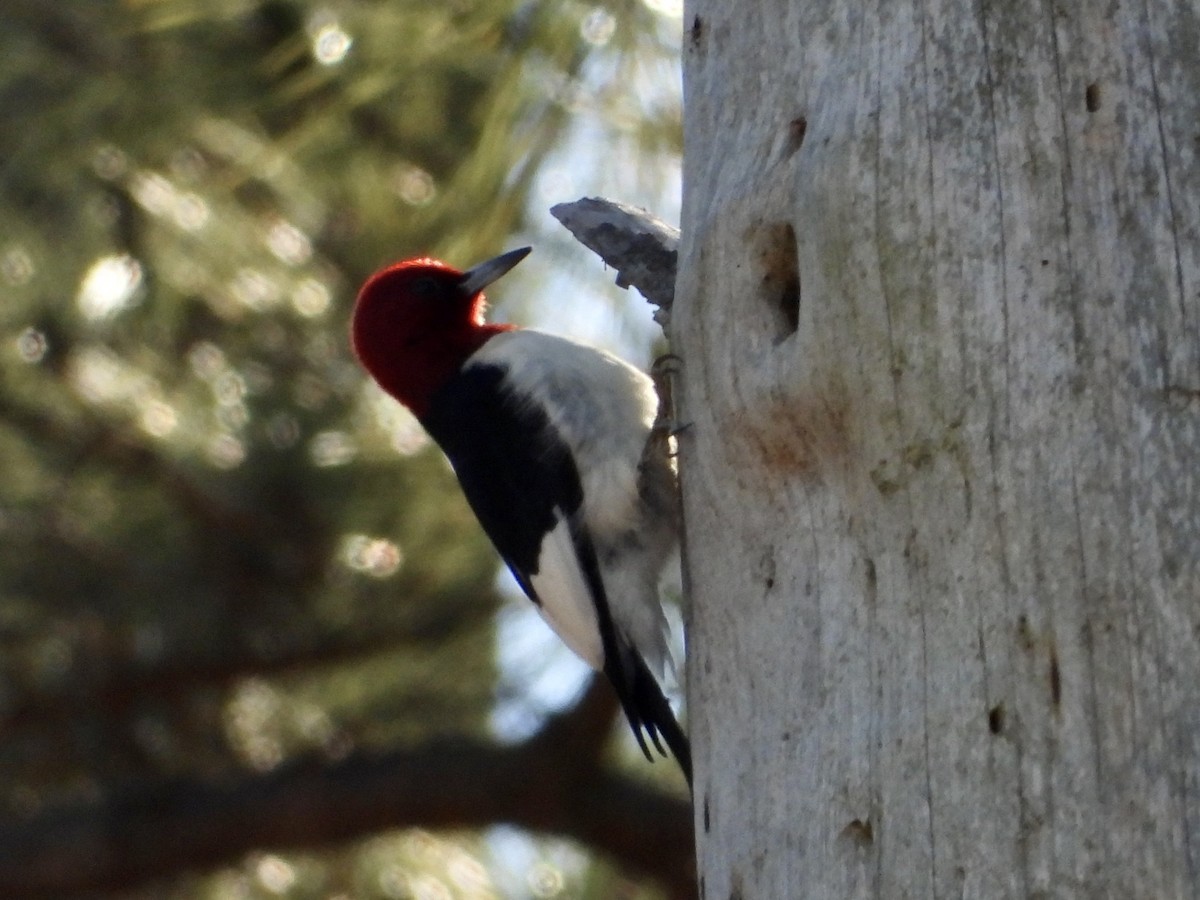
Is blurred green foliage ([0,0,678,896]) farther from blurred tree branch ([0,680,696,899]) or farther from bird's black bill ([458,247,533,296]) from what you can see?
bird's black bill ([458,247,533,296])

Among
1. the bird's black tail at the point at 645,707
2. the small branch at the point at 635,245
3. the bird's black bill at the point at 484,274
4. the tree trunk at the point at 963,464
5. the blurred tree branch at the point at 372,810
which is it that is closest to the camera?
the tree trunk at the point at 963,464

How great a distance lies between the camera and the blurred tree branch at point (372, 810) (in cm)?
397

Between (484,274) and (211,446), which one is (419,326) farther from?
(211,446)

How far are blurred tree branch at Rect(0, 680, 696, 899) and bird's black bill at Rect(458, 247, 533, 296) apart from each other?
114cm

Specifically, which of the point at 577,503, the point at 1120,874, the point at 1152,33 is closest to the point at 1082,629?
the point at 1120,874

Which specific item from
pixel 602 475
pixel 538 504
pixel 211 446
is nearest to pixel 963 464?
pixel 602 475

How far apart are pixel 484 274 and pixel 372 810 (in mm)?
1380

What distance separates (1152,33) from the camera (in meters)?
1.65

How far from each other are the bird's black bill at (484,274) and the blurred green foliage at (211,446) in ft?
2.33

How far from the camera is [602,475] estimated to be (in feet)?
9.18

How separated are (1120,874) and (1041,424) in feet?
1.30

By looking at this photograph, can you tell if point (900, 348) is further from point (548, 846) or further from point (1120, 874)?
point (548, 846)

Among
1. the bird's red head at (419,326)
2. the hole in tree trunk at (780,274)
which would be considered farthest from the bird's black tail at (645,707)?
the hole in tree trunk at (780,274)

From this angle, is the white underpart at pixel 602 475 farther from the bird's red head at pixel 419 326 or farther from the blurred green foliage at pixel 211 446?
the blurred green foliage at pixel 211 446
